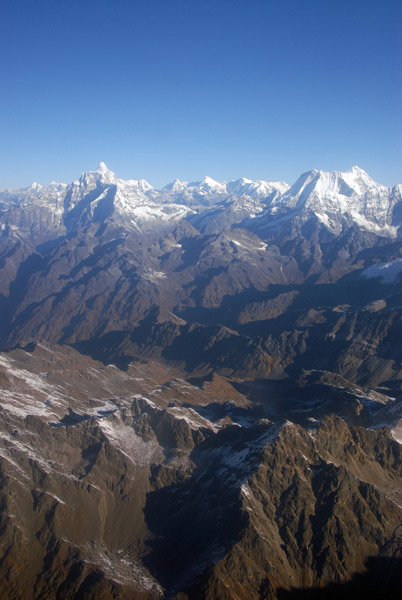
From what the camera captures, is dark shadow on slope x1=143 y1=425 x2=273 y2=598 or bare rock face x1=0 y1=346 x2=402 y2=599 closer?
bare rock face x1=0 y1=346 x2=402 y2=599

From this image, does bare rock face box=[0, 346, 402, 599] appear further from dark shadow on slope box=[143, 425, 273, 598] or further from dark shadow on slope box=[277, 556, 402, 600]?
dark shadow on slope box=[277, 556, 402, 600]

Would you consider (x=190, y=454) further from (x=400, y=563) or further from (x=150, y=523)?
(x=400, y=563)

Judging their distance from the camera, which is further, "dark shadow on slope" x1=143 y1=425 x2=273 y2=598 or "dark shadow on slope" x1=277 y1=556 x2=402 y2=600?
"dark shadow on slope" x1=143 y1=425 x2=273 y2=598

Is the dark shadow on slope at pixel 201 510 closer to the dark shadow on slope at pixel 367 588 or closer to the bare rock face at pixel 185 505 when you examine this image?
the bare rock face at pixel 185 505

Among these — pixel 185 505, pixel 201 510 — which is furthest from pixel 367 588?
pixel 185 505

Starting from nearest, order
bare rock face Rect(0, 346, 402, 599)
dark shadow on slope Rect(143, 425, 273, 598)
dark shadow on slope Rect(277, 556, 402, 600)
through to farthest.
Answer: dark shadow on slope Rect(277, 556, 402, 600)
bare rock face Rect(0, 346, 402, 599)
dark shadow on slope Rect(143, 425, 273, 598)

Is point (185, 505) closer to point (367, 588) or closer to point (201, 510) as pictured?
point (201, 510)

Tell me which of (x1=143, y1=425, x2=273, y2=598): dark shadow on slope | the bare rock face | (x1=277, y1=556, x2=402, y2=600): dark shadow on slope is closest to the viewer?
(x1=277, y1=556, x2=402, y2=600): dark shadow on slope

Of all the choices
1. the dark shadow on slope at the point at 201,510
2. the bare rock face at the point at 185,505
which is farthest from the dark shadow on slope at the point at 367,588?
the dark shadow on slope at the point at 201,510

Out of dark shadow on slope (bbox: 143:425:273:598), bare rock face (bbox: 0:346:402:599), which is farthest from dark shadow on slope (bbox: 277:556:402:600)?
dark shadow on slope (bbox: 143:425:273:598)
